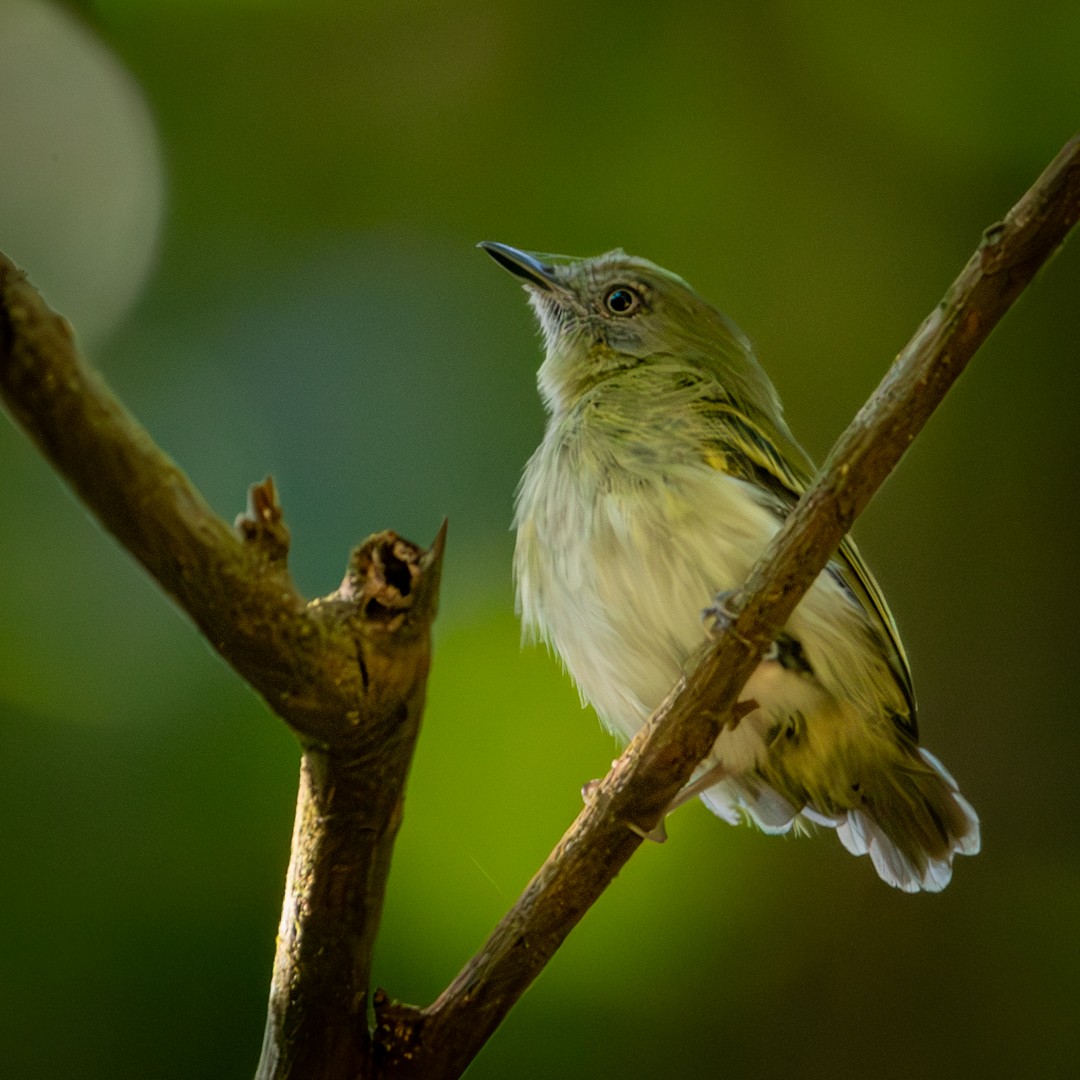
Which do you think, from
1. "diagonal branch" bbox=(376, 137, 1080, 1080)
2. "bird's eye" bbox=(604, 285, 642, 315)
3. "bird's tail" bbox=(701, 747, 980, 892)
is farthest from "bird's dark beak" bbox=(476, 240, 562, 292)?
"diagonal branch" bbox=(376, 137, 1080, 1080)

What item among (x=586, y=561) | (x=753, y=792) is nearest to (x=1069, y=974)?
(x=753, y=792)

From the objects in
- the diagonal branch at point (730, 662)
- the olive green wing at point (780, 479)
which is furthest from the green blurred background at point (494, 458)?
the diagonal branch at point (730, 662)

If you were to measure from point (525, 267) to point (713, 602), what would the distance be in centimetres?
117

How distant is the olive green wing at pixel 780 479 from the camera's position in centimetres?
243

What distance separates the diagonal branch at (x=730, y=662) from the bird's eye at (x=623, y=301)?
1331 millimetres

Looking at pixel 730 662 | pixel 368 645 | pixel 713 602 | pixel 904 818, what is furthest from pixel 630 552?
pixel 368 645

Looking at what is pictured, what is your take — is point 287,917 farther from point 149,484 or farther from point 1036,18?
point 1036,18

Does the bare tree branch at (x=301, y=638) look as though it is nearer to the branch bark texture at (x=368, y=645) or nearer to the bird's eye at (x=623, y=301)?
the branch bark texture at (x=368, y=645)

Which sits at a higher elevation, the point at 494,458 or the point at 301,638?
the point at 301,638

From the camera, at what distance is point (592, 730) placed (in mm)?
3137

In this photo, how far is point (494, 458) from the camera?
3395 millimetres

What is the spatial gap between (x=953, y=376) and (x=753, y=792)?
1244 mm

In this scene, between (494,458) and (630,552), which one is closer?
(630,552)

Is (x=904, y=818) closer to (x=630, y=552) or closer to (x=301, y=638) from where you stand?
(x=630, y=552)
